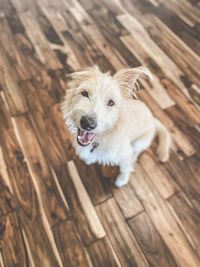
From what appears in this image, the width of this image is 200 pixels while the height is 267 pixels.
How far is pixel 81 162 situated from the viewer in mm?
1795

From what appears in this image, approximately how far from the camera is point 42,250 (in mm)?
1423

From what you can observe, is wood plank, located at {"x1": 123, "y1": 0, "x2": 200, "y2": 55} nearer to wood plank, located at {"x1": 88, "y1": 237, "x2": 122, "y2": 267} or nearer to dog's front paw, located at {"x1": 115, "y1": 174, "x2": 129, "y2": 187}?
dog's front paw, located at {"x1": 115, "y1": 174, "x2": 129, "y2": 187}

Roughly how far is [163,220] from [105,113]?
1031 mm

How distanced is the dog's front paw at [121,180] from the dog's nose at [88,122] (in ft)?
2.29

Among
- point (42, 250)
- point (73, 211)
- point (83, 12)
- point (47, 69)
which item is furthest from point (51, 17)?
point (42, 250)

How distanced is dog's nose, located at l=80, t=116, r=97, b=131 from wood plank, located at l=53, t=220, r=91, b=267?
86 cm

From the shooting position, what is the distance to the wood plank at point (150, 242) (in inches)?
56.4

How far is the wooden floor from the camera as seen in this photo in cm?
146

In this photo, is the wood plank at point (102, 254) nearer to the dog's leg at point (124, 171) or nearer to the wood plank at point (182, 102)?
the dog's leg at point (124, 171)

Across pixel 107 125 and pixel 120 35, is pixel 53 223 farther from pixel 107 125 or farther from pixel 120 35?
pixel 120 35

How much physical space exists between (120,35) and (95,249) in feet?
8.27

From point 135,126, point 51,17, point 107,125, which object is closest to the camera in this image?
point 107,125

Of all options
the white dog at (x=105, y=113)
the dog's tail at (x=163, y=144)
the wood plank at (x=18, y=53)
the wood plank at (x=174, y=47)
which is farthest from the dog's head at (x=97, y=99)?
the wood plank at (x=174, y=47)

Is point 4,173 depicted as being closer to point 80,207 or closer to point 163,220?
point 80,207
